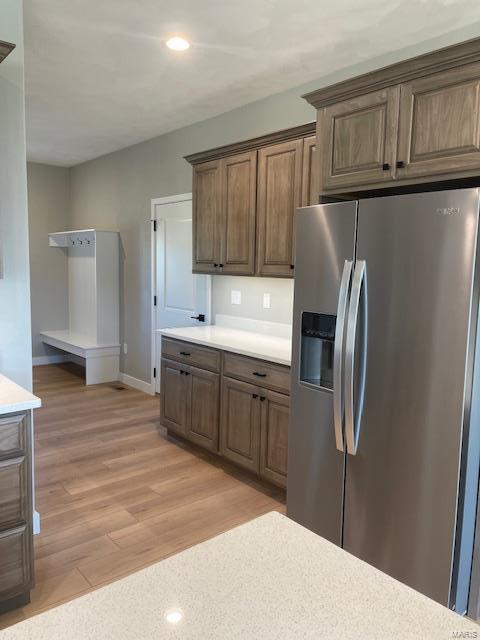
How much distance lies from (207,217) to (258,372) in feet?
4.60

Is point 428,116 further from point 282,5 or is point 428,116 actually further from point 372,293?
point 282,5

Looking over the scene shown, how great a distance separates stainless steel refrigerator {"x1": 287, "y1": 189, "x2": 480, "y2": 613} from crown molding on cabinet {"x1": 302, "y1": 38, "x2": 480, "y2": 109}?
56 cm

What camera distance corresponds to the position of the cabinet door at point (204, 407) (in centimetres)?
344

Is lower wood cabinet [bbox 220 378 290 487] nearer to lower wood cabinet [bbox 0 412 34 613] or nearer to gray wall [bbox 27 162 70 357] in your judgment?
lower wood cabinet [bbox 0 412 34 613]

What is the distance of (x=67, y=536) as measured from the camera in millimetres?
A: 2613

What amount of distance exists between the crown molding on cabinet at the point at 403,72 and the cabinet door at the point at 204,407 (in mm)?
1942

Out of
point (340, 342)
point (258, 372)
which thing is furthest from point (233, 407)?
point (340, 342)

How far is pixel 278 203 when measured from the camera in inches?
124

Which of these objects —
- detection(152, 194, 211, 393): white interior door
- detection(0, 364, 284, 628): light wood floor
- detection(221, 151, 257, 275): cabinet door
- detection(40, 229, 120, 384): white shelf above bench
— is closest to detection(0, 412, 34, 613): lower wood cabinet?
detection(0, 364, 284, 628): light wood floor

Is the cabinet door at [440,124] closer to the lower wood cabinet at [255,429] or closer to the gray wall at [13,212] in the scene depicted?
the lower wood cabinet at [255,429]

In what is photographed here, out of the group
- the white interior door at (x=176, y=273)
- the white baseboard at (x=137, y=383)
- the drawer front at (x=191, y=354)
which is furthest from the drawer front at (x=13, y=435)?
the white baseboard at (x=137, y=383)

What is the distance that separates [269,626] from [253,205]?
2.89m

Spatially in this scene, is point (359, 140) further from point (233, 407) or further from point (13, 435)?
point (13, 435)

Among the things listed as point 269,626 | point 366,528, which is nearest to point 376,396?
point 366,528
